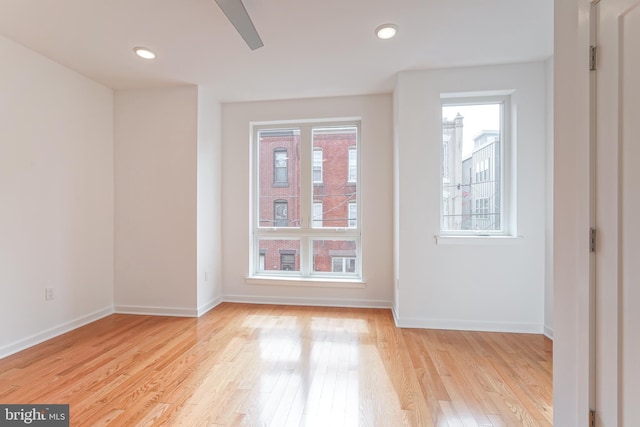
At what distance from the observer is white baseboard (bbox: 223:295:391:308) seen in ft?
12.0

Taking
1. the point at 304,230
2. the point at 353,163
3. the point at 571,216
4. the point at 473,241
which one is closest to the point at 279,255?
the point at 304,230

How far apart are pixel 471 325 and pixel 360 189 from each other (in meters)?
1.91

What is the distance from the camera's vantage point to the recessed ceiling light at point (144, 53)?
2587 millimetres

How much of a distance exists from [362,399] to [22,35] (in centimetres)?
374

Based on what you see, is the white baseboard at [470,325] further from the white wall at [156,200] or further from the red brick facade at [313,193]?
the white wall at [156,200]

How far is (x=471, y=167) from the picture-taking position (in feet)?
10.2

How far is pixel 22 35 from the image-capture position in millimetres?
2381

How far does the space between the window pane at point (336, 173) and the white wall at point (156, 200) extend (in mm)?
1536

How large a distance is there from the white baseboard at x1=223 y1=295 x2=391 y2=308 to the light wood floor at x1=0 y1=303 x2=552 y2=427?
0.52 m

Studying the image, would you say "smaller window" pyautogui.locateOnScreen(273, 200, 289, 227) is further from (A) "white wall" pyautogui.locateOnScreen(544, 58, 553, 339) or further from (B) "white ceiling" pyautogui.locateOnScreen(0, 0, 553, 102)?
(A) "white wall" pyautogui.locateOnScreen(544, 58, 553, 339)

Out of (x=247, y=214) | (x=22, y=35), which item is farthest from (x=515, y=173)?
(x=22, y=35)

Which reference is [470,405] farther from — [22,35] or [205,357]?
[22,35]

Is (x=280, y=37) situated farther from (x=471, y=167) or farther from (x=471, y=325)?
(x=471, y=325)

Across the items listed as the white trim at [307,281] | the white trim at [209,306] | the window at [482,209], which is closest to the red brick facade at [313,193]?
the white trim at [307,281]
